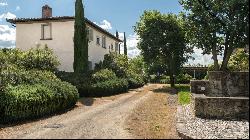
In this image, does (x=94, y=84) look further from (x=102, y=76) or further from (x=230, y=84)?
(x=230, y=84)

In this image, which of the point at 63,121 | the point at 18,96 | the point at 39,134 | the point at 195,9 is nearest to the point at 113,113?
the point at 63,121

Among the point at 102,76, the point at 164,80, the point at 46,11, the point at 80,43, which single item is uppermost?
the point at 46,11

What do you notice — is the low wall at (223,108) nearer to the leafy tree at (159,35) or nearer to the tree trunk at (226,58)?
the tree trunk at (226,58)

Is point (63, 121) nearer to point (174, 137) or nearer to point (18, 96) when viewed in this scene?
point (18, 96)

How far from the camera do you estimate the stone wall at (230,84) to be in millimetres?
17375

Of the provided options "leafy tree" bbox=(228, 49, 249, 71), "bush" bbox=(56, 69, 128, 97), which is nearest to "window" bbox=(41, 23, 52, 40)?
"bush" bbox=(56, 69, 128, 97)

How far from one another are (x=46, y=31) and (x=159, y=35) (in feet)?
36.9

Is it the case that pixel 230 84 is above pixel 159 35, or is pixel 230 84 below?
below

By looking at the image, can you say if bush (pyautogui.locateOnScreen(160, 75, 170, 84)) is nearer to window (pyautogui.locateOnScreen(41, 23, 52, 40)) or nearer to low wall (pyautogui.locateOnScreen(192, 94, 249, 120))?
window (pyautogui.locateOnScreen(41, 23, 52, 40))

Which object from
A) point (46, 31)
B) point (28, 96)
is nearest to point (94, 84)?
point (46, 31)

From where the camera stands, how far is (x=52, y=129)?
13.4 meters

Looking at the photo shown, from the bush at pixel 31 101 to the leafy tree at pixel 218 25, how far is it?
8.59 m

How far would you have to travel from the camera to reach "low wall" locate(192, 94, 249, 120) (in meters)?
14.2

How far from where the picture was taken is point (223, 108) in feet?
47.6
